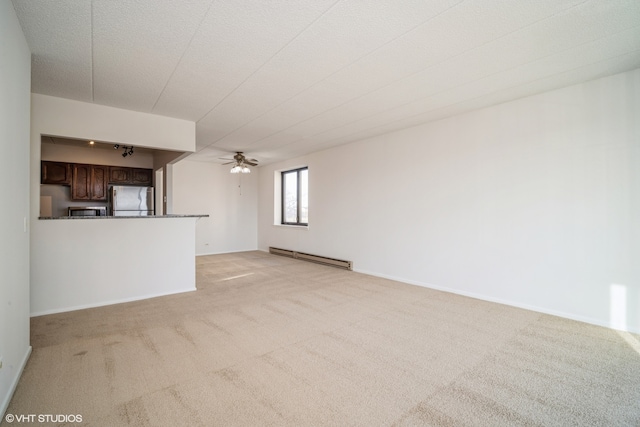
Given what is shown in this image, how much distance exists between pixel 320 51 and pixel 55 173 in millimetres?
5817

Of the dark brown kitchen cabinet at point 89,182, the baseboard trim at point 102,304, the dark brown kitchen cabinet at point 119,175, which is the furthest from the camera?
the dark brown kitchen cabinet at point 119,175

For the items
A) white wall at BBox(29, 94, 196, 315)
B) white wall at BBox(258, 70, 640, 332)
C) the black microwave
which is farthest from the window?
the black microwave

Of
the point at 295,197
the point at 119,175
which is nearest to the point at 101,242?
the point at 119,175

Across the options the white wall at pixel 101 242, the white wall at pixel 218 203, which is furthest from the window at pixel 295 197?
the white wall at pixel 101 242

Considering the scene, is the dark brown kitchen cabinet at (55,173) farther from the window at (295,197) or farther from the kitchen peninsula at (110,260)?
the window at (295,197)

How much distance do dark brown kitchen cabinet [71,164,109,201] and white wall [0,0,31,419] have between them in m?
4.13

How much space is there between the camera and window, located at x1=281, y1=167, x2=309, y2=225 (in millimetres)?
7191

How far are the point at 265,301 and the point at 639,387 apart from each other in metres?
3.26

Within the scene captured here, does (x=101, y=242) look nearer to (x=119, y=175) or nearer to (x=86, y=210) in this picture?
(x=86, y=210)

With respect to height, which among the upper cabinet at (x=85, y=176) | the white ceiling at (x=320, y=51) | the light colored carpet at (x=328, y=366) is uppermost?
the white ceiling at (x=320, y=51)

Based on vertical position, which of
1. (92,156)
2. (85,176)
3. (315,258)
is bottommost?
(315,258)

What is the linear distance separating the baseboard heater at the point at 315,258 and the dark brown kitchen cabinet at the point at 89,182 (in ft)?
12.6

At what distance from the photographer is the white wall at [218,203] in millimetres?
7215

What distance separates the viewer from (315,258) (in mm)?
6363
